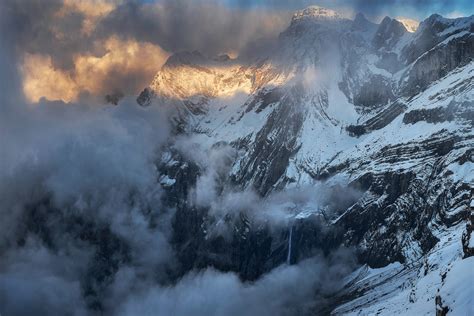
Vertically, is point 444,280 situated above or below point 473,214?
below

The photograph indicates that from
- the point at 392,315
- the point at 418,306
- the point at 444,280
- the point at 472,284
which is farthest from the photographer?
the point at 392,315

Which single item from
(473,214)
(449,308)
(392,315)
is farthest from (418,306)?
(449,308)

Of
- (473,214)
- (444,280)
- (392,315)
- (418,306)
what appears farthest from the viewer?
(392,315)

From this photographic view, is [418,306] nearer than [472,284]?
No

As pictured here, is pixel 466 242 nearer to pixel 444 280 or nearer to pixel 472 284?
pixel 444 280

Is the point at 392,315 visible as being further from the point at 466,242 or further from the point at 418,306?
the point at 466,242

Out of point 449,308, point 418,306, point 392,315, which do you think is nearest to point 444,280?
point 449,308

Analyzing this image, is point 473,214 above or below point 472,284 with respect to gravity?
above

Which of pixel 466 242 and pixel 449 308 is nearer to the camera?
pixel 449 308

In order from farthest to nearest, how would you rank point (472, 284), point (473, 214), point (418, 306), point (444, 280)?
point (418, 306), point (473, 214), point (444, 280), point (472, 284)
